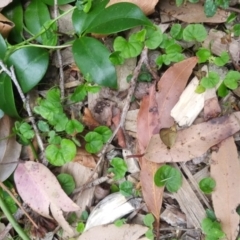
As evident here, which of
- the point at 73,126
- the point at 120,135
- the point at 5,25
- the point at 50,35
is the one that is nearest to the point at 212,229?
the point at 120,135

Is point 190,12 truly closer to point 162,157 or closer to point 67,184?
point 162,157

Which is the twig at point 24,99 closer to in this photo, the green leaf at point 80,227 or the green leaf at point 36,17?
the green leaf at point 36,17

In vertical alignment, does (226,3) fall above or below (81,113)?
above

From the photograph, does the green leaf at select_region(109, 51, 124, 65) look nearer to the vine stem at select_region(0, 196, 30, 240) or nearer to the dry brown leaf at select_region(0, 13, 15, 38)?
the dry brown leaf at select_region(0, 13, 15, 38)

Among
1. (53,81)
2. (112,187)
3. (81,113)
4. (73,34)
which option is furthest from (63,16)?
(112,187)

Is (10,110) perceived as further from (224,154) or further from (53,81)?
(224,154)

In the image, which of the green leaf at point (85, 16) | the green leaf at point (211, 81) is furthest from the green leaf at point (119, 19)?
the green leaf at point (211, 81)

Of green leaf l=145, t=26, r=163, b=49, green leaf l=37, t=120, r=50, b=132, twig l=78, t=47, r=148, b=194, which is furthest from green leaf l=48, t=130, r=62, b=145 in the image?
green leaf l=145, t=26, r=163, b=49
